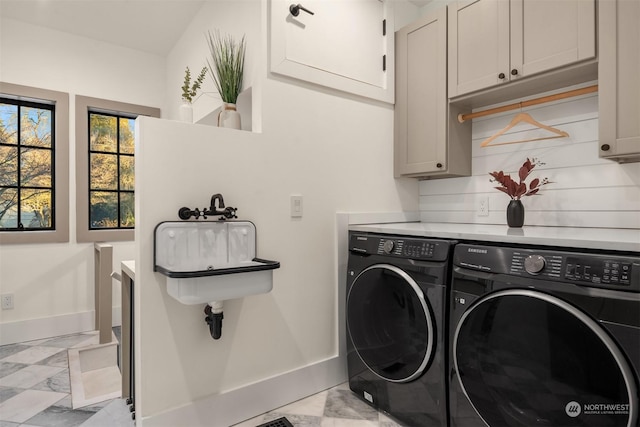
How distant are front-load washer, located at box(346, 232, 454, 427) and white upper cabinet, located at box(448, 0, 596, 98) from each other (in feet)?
3.41

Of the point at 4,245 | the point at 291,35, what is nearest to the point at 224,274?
the point at 291,35

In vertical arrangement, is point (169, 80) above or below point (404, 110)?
above

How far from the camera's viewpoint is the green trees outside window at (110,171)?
11.2 feet

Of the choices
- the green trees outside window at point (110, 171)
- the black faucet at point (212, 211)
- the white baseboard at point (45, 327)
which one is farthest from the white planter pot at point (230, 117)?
the white baseboard at point (45, 327)

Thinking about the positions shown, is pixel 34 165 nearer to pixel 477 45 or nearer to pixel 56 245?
pixel 56 245

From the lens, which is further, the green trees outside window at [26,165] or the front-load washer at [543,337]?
the green trees outside window at [26,165]

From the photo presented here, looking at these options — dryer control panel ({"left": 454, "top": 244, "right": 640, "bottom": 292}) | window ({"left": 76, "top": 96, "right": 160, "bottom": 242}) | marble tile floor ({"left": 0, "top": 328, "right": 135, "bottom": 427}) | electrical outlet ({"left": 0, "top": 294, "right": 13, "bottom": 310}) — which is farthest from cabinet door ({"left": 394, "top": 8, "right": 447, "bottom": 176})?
electrical outlet ({"left": 0, "top": 294, "right": 13, "bottom": 310})

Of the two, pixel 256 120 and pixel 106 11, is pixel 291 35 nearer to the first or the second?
pixel 256 120

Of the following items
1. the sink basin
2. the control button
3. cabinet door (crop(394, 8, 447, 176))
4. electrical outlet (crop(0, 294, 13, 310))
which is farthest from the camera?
electrical outlet (crop(0, 294, 13, 310))

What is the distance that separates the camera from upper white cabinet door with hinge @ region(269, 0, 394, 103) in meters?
2.01

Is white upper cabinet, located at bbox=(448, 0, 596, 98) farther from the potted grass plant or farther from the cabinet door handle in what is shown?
the potted grass plant

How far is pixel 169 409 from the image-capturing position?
1672mm

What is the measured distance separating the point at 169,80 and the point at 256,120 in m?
2.12

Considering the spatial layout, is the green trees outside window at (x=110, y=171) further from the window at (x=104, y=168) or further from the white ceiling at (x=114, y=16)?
the white ceiling at (x=114, y=16)
